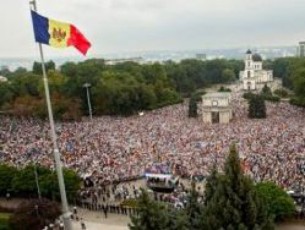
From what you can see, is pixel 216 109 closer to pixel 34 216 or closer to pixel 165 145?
pixel 165 145

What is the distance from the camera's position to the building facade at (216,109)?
64688 mm

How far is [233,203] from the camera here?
17.9 metres

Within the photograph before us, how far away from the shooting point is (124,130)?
56812mm

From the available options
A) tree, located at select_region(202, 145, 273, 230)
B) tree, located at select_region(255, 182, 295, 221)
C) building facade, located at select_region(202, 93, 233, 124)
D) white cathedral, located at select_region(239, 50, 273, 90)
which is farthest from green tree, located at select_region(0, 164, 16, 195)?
white cathedral, located at select_region(239, 50, 273, 90)

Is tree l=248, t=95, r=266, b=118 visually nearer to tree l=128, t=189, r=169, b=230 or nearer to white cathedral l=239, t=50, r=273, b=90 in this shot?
white cathedral l=239, t=50, r=273, b=90

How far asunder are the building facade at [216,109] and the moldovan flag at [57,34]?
162ft

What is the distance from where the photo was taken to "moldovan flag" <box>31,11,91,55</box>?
14.7 m

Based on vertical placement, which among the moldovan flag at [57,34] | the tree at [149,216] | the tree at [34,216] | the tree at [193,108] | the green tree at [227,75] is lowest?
the green tree at [227,75]

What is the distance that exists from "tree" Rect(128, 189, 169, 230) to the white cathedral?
306ft

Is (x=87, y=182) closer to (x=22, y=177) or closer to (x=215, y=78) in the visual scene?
(x=22, y=177)

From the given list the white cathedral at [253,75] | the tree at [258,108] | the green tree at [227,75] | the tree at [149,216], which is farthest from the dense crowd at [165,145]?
the green tree at [227,75]

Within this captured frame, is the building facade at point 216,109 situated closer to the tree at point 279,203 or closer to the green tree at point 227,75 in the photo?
the tree at point 279,203

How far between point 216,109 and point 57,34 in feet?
167

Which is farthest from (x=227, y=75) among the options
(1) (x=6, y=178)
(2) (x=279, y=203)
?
(2) (x=279, y=203)
